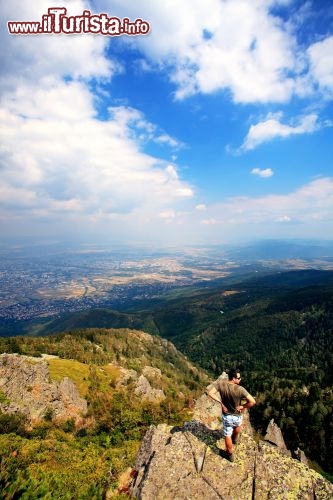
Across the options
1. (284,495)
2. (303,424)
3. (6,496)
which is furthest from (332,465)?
(6,496)

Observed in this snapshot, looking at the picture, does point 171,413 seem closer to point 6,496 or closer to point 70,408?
point 70,408

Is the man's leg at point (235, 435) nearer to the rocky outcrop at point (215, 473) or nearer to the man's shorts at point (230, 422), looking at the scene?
the rocky outcrop at point (215, 473)

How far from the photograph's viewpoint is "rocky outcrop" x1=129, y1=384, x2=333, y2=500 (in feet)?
43.7

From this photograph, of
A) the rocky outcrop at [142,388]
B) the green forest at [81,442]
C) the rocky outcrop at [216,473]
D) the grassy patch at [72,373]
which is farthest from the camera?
the rocky outcrop at [142,388]

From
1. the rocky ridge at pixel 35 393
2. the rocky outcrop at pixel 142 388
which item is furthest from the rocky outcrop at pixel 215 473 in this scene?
the rocky outcrop at pixel 142 388

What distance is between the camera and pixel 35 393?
40.9 meters

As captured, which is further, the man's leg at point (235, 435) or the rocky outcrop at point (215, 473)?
the man's leg at point (235, 435)

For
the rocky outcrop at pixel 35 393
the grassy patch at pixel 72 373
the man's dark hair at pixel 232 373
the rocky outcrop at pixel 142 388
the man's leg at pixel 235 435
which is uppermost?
the man's dark hair at pixel 232 373

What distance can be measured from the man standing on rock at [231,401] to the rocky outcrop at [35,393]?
104 ft

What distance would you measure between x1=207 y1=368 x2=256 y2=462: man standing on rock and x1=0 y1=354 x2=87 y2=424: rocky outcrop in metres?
31.7

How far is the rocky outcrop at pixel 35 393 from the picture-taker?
1490 inches

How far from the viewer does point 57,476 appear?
640 inches

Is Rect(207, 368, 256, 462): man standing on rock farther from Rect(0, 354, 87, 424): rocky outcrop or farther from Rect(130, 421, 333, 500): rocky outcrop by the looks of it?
Rect(0, 354, 87, 424): rocky outcrop

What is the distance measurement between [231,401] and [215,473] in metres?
3.58
